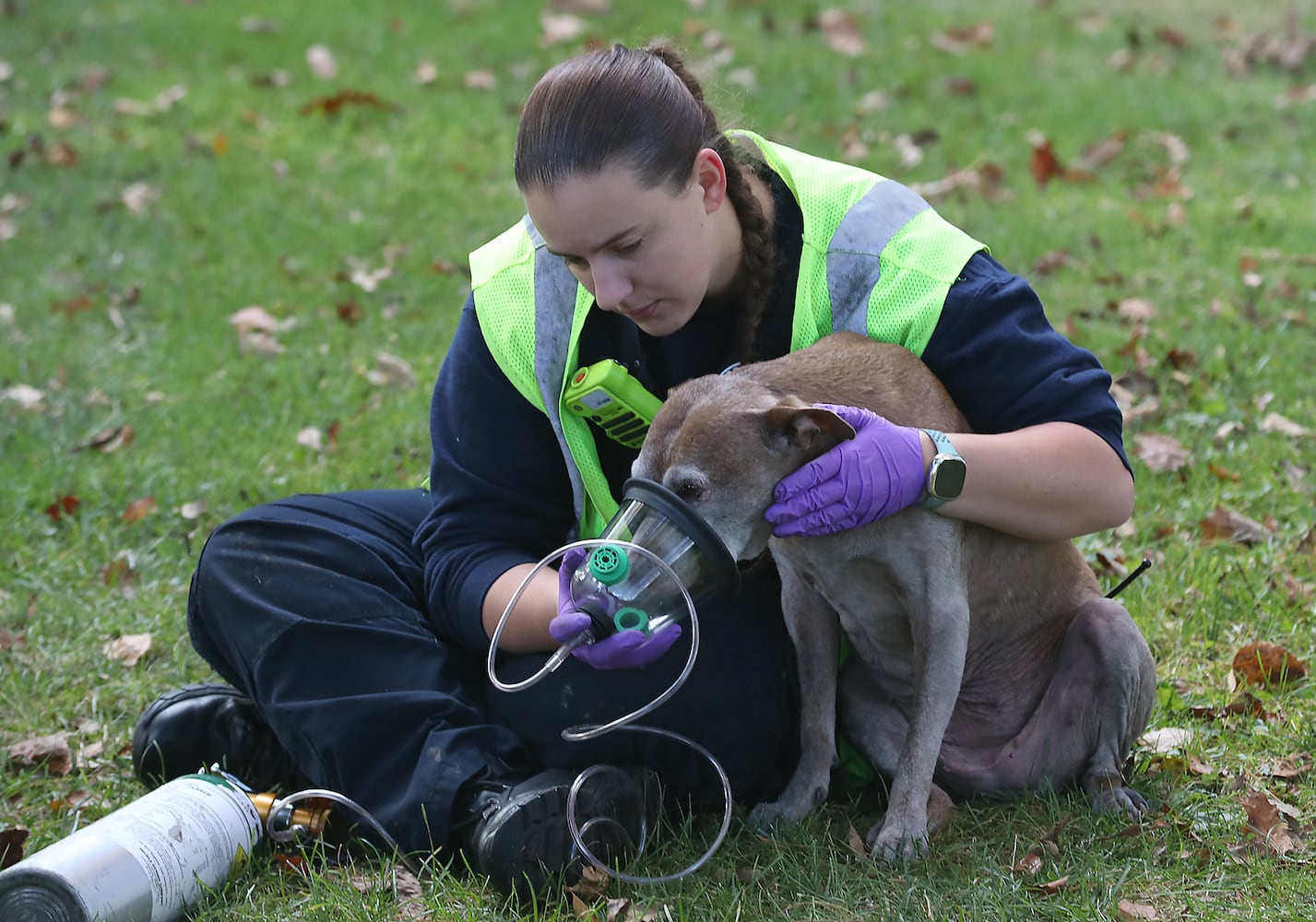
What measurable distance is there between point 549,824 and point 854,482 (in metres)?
0.92

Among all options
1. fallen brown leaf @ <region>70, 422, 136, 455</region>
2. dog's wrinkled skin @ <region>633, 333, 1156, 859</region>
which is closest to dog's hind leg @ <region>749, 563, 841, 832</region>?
dog's wrinkled skin @ <region>633, 333, 1156, 859</region>

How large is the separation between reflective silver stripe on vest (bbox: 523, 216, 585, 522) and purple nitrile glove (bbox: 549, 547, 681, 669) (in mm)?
554

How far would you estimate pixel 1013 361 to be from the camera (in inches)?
115

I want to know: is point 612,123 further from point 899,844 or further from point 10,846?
point 10,846

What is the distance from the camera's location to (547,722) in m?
3.06

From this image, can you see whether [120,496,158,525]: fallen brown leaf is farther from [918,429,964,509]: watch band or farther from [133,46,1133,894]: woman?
[918,429,964,509]: watch band

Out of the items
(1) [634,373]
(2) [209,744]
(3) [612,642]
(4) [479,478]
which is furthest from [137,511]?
(3) [612,642]

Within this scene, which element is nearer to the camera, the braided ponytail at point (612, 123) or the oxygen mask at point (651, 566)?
the oxygen mask at point (651, 566)

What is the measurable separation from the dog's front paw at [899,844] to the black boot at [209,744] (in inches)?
53.4

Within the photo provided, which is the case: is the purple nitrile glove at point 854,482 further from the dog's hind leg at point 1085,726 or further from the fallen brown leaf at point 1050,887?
the fallen brown leaf at point 1050,887

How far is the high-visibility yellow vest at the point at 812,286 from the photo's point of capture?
294cm

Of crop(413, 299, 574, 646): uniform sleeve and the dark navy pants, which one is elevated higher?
crop(413, 299, 574, 646): uniform sleeve

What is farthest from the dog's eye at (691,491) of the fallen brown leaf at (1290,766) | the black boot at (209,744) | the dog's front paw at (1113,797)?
the fallen brown leaf at (1290,766)

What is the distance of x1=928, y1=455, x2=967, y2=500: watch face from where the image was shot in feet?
8.73
